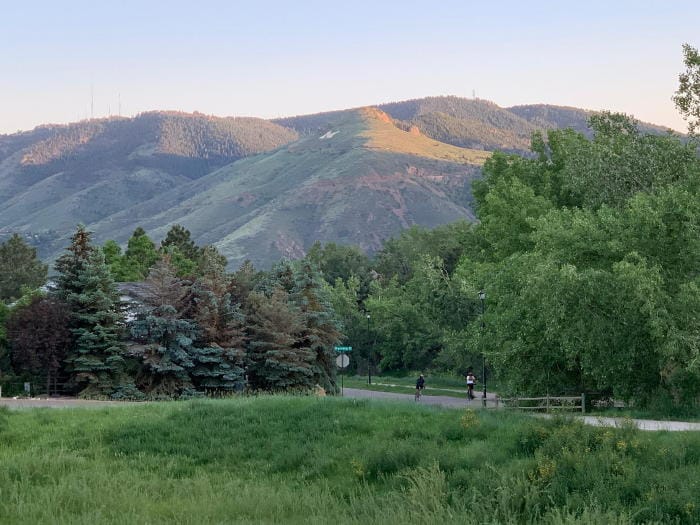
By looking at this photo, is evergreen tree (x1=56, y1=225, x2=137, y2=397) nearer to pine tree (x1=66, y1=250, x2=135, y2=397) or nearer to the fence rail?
pine tree (x1=66, y1=250, x2=135, y2=397)

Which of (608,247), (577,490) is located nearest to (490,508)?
(577,490)

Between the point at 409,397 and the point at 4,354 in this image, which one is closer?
the point at 4,354

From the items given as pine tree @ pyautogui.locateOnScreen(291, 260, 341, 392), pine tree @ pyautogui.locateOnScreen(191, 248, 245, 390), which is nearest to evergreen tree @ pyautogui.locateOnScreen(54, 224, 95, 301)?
pine tree @ pyautogui.locateOnScreen(191, 248, 245, 390)

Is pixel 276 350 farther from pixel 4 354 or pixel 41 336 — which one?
pixel 4 354

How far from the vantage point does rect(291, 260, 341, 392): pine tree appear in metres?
59.4

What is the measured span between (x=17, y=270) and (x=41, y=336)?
57820 millimetres

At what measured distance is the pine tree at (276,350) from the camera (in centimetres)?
5612

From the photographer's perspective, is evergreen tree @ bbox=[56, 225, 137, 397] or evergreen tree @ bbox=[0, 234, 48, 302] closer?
evergreen tree @ bbox=[56, 225, 137, 397]

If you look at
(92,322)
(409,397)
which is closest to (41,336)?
(92,322)

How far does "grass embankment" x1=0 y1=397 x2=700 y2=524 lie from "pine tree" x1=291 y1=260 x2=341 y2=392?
2845 centimetres

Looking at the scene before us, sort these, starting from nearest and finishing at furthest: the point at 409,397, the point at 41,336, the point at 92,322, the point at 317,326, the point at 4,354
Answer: the point at 41,336, the point at 92,322, the point at 4,354, the point at 317,326, the point at 409,397

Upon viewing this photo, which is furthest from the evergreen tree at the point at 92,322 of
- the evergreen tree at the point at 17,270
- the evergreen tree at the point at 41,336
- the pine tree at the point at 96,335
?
the evergreen tree at the point at 17,270

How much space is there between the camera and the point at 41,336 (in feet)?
170

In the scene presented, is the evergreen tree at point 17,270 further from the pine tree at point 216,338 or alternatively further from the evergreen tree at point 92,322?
the pine tree at point 216,338
